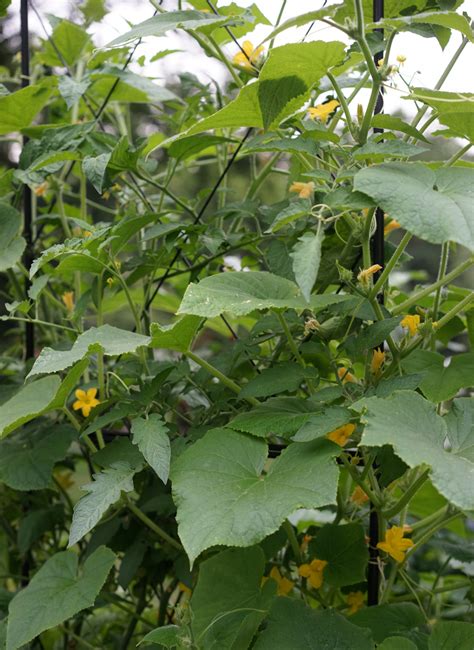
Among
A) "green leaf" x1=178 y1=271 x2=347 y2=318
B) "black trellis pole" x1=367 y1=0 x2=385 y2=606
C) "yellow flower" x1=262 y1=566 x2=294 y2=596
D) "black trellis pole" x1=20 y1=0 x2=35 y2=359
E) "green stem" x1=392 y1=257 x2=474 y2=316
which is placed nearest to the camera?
"green leaf" x1=178 y1=271 x2=347 y2=318

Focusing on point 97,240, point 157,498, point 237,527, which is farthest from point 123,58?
point 237,527

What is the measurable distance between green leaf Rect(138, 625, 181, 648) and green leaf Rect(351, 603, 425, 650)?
0.26 m

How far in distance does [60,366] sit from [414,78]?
51 cm

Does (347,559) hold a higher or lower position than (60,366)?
lower

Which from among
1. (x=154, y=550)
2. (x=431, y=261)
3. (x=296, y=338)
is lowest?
(x=431, y=261)

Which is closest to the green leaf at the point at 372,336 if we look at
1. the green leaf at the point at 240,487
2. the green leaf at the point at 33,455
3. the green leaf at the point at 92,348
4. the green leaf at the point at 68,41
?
the green leaf at the point at 240,487

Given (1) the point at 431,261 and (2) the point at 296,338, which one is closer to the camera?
(2) the point at 296,338

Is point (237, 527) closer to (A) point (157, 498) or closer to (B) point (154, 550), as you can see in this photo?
(A) point (157, 498)

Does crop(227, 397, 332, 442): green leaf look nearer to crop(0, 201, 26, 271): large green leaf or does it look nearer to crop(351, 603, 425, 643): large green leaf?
crop(351, 603, 425, 643): large green leaf

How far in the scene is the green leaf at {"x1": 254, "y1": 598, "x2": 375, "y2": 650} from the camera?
0.92 metres

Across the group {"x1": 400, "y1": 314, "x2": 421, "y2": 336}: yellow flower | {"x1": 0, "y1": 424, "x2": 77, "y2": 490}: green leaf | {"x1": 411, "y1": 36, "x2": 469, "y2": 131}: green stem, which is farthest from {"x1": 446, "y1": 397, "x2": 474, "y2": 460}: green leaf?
{"x1": 0, "y1": 424, "x2": 77, "y2": 490}: green leaf

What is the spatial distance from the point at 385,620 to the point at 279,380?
0.33m

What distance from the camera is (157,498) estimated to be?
113 cm

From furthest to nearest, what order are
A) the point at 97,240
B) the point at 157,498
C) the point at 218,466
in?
the point at 157,498
the point at 97,240
the point at 218,466
